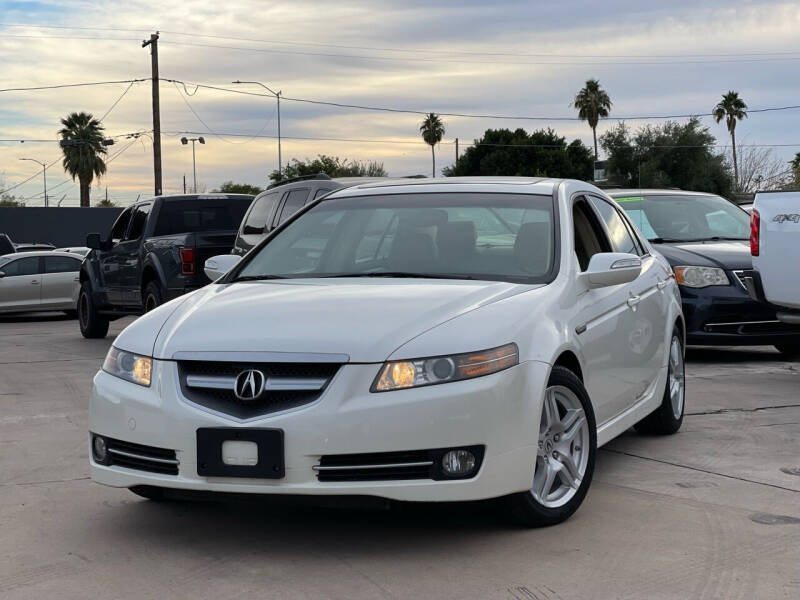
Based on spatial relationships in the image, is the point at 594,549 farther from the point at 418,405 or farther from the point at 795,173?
the point at 795,173

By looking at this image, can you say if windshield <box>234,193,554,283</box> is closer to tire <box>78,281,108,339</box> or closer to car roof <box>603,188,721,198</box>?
car roof <box>603,188,721,198</box>

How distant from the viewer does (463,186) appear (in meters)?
6.36

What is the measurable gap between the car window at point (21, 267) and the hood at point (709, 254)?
1432 centimetres

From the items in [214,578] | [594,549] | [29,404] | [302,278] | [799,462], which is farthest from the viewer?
[29,404]

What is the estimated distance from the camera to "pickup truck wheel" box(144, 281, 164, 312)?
46.7 feet

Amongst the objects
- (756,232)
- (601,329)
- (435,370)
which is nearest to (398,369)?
(435,370)

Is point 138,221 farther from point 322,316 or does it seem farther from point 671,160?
point 671,160

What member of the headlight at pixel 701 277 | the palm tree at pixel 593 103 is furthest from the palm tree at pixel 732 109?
the headlight at pixel 701 277

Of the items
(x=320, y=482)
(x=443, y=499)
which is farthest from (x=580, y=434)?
(x=320, y=482)

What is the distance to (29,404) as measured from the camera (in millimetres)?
9453

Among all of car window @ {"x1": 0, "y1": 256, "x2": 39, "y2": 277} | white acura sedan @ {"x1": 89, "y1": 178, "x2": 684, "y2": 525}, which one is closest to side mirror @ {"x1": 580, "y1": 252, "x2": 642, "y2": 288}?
white acura sedan @ {"x1": 89, "y1": 178, "x2": 684, "y2": 525}

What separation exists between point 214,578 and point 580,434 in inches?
71.1

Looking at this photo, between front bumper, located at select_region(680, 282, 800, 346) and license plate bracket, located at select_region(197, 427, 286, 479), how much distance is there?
24.1ft

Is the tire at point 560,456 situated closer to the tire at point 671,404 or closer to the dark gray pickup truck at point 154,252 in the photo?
the tire at point 671,404
